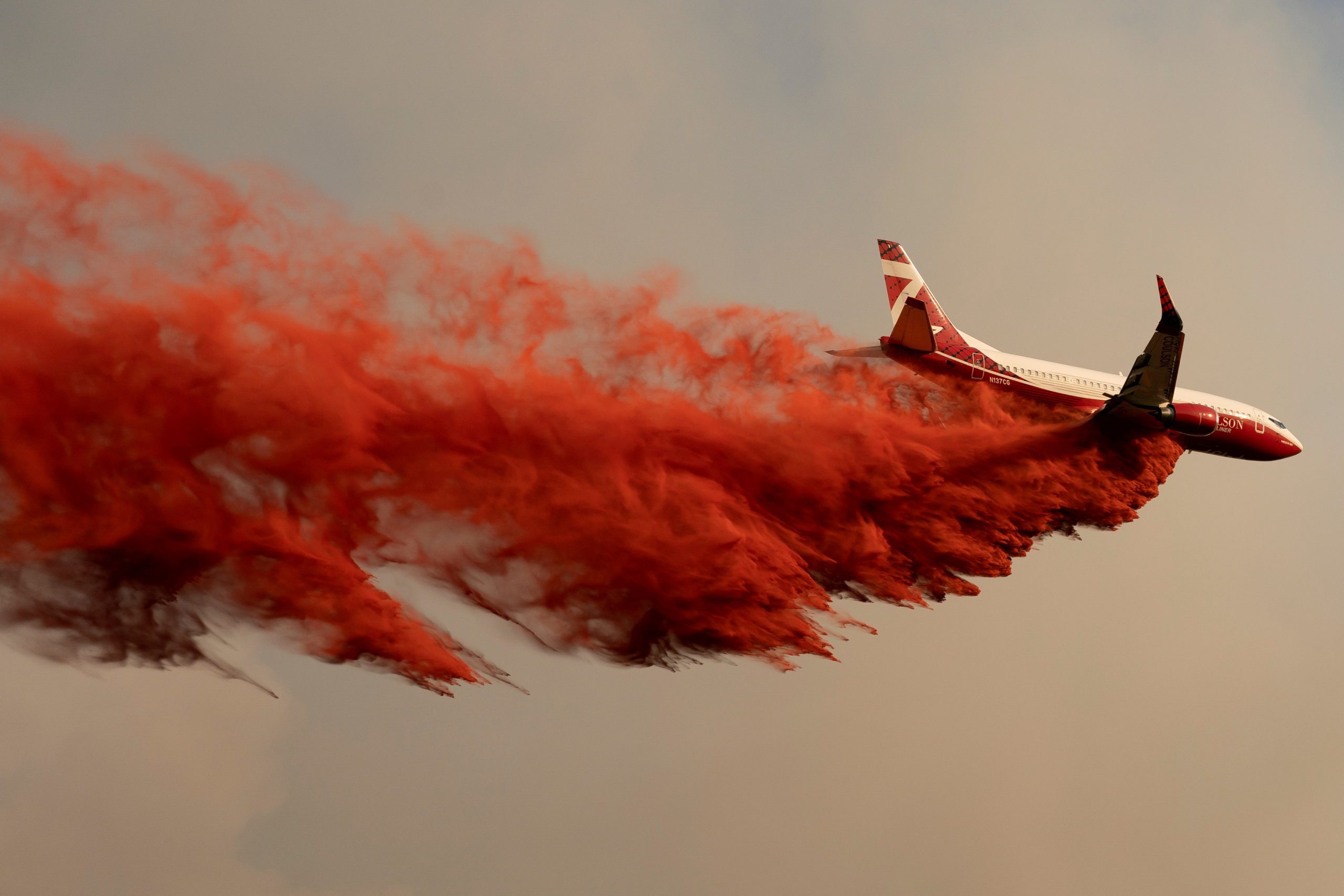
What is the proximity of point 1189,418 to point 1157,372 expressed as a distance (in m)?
2.71

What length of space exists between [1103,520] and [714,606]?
1161 centimetres

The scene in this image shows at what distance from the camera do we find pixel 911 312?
30766mm

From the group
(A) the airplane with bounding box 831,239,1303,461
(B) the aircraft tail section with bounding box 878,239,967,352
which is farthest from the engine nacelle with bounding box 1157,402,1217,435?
(B) the aircraft tail section with bounding box 878,239,967,352

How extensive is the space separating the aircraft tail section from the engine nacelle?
5.80 meters

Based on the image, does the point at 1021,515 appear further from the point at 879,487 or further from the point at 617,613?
the point at 617,613

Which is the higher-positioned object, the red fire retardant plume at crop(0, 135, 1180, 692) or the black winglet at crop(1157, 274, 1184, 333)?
the black winglet at crop(1157, 274, 1184, 333)

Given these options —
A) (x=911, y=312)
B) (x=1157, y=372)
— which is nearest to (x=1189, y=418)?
(x=1157, y=372)

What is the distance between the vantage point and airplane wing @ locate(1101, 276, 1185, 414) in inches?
1248

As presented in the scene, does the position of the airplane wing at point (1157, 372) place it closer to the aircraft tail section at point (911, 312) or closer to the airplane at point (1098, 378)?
the airplane at point (1098, 378)

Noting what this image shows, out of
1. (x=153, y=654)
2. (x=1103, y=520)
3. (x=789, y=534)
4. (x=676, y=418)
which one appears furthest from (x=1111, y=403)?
(x=153, y=654)

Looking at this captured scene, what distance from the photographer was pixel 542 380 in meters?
26.4

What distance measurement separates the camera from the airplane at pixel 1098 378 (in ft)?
104

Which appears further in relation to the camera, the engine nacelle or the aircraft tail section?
the engine nacelle

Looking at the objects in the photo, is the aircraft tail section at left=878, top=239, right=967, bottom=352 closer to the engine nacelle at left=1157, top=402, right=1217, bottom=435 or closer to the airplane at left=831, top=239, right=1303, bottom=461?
the airplane at left=831, top=239, right=1303, bottom=461
